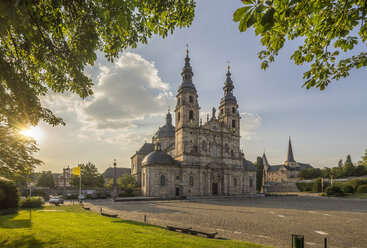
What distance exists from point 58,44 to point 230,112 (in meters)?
51.9

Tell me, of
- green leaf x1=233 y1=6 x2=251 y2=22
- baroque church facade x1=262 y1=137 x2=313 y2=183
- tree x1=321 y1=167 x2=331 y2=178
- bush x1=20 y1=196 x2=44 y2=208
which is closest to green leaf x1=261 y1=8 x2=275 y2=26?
green leaf x1=233 y1=6 x2=251 y2=22

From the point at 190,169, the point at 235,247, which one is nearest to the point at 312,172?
the point at 190,169

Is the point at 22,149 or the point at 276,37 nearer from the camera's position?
the point at 276,37

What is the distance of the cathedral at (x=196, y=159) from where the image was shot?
45875 mm

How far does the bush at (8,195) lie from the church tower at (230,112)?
4558 cm

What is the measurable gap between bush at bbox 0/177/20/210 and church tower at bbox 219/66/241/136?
4558cm

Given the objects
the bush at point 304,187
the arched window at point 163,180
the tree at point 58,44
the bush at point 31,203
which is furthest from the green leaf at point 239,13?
the bush at point 304,187

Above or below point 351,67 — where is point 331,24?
above

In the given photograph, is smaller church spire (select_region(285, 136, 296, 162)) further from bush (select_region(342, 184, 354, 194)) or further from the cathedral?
the cathedral

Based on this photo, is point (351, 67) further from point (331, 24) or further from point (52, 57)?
point (52, 57)

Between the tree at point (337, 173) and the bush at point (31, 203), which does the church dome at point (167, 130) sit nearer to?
the bush at point (31, 203)

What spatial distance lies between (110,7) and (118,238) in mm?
7875

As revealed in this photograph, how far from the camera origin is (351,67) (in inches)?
231

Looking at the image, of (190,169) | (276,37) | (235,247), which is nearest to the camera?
(276,37)
